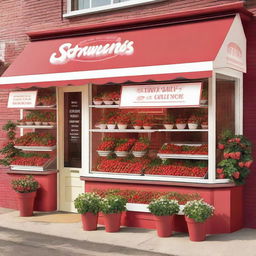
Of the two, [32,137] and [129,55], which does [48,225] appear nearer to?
[32,137]

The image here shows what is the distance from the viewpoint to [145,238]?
8.75m

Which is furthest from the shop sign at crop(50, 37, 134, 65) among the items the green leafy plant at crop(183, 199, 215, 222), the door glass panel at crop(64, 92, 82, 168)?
the green leafy plant at crop(183, 199, 215, 222)

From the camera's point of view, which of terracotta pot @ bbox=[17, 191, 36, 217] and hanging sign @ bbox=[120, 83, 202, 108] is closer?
hanging sign @ bbox=[120, 83, 202, 108]

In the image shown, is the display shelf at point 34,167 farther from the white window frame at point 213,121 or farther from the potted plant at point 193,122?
the potted plant at point 193,122

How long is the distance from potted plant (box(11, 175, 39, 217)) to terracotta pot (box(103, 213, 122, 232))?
2305mm

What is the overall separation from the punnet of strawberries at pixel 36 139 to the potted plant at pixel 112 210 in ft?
8.60

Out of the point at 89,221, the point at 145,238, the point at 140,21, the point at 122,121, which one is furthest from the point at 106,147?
the point at 140,21

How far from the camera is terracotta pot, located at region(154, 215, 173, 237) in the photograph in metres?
8.73

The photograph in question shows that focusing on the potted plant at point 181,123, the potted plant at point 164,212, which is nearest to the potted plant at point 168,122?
the potted plant at point 181,123

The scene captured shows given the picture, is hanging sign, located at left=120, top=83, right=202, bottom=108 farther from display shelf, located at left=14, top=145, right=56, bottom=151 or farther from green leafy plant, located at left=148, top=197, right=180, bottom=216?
display shelf, located at left=14, top=145, right=56, bottom=151

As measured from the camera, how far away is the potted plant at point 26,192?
35.3ft

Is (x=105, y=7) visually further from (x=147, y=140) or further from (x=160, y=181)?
(x=160, y=181)

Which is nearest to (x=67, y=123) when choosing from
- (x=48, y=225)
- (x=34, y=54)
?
(x=34, y=54)

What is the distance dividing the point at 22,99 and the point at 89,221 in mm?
3485
